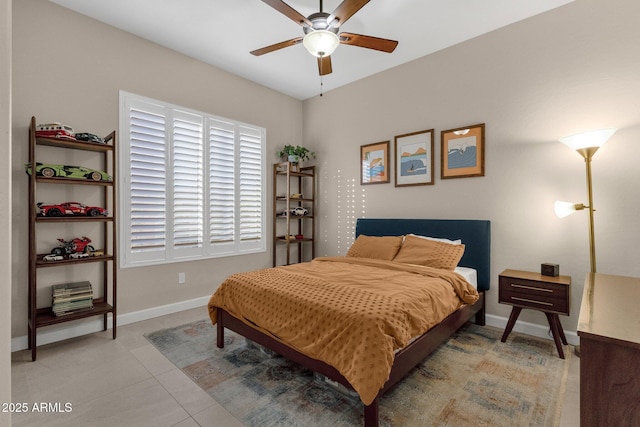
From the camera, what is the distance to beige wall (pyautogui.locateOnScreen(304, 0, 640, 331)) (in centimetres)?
248

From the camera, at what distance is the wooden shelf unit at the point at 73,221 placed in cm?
238

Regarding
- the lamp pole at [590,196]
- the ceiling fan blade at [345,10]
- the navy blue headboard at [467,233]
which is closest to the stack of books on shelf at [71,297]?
the ceiling fan blade at [345,10]

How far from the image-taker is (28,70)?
8.39 ft

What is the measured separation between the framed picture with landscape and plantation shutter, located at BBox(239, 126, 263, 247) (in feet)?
6.38

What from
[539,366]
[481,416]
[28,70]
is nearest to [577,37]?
[539,366]

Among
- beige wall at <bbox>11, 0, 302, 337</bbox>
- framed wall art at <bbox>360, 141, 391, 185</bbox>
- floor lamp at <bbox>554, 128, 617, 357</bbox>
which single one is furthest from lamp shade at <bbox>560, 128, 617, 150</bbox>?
beige wall at <bbox>11, 0, 302, 337</bbox>

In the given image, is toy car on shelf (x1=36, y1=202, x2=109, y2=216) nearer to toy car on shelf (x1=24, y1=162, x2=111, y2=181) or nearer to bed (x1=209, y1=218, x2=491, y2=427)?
toy car on shelf (x1=24, y1=162, x2=111, y2=181)

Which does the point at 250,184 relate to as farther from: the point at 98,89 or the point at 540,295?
the point at 540,295

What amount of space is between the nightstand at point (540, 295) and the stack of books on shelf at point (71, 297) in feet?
12.2

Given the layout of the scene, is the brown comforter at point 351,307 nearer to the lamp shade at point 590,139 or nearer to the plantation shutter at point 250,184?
the lamp shade at point 590,139

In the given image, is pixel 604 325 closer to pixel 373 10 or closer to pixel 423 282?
pixel 423 282

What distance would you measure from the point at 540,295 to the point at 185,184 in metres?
3.73

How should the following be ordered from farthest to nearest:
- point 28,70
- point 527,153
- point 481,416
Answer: point 527,153 → point 28,70 → point 481,416

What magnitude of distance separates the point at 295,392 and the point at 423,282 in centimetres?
124
